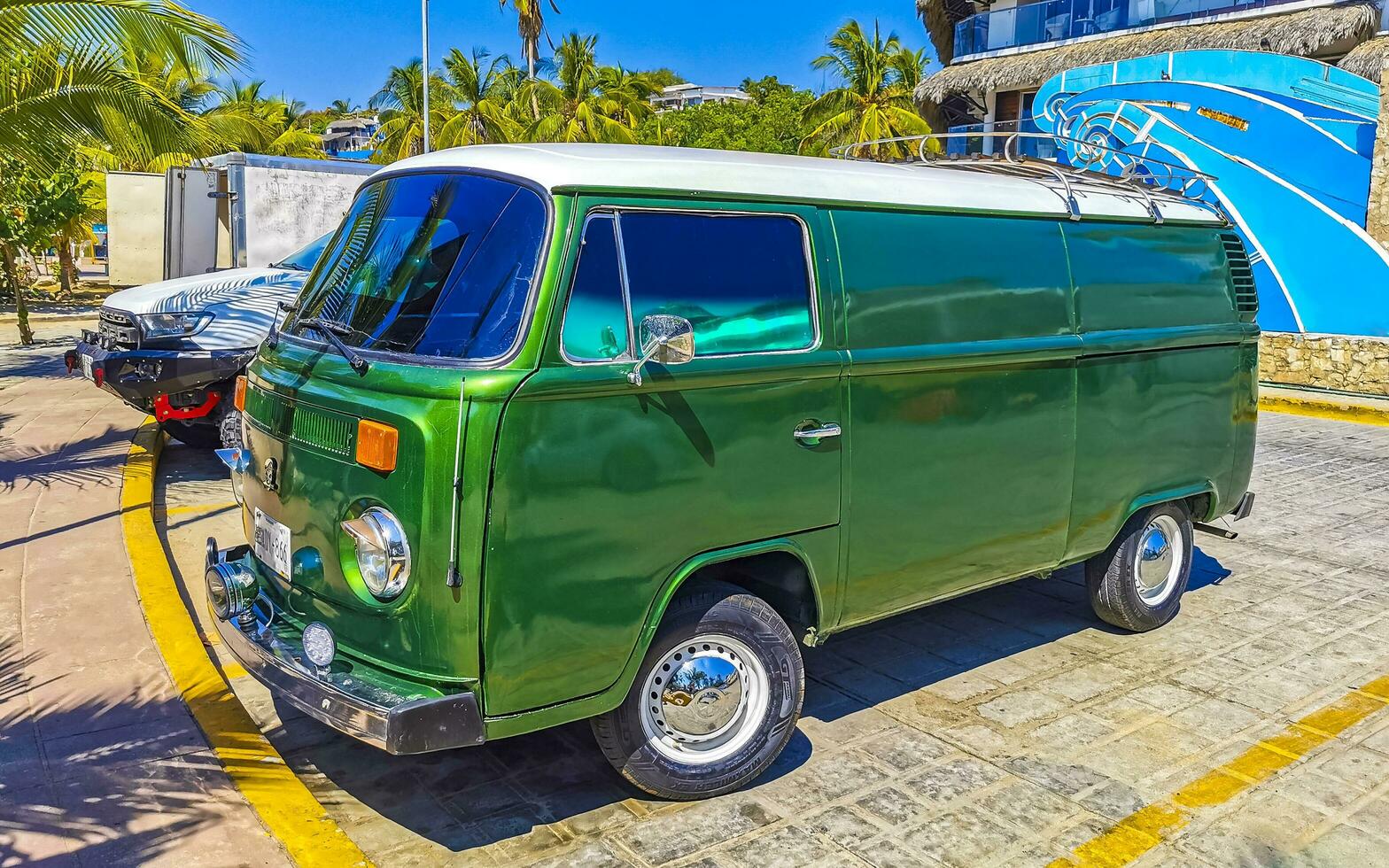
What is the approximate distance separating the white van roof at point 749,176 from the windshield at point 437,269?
0.11 meters

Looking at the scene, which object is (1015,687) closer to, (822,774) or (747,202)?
(822,774)

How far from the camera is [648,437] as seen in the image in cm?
370

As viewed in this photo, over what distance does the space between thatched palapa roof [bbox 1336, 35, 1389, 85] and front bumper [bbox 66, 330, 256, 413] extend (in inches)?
656

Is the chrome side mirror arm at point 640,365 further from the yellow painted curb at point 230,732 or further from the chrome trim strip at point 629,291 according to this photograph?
the yellow painted curb at point 230,732

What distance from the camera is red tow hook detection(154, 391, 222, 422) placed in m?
8.45

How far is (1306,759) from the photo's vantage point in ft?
14.7

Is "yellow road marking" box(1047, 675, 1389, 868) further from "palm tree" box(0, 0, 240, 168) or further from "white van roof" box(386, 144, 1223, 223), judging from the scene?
"palm tree" box(0, 0, 240, 168)

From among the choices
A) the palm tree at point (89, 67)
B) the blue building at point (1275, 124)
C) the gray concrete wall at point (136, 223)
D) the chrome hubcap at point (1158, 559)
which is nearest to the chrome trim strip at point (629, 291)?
the chrome hubcap at point (1158, 559)

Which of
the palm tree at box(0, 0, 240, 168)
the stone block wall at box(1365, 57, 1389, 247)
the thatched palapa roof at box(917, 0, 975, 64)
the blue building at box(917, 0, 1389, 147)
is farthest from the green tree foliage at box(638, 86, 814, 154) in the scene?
the palm tree at box(0, 0, 240, 168)

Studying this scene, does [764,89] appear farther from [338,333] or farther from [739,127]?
[338,333]

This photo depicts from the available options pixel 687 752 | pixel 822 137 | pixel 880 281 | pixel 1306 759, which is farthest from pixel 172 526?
pixel 822 137

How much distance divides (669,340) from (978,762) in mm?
2226

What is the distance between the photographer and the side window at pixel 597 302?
3596 mm

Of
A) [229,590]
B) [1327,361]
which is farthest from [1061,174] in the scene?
[1327,361]
